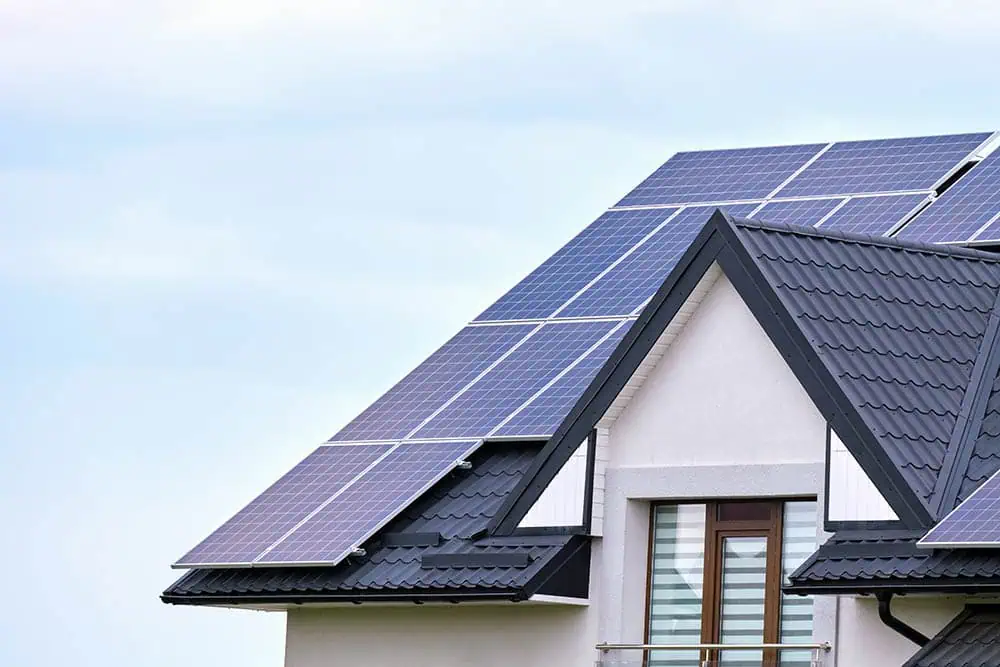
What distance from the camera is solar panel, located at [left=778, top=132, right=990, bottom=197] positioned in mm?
32062

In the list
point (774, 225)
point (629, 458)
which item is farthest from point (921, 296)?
point (629, 458)

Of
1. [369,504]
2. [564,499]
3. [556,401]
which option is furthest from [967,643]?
[369,504]

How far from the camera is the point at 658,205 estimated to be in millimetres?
34281

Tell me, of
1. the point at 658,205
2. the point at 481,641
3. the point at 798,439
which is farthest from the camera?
the point at 658,205

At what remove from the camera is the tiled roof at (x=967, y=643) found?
76.3ft

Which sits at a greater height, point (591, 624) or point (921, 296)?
point (921, 296)

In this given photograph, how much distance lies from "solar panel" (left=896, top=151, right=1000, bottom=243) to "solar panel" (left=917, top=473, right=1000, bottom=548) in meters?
6.16

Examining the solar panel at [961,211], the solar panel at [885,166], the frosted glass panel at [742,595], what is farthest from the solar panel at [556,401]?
the solar panel at [885,166]

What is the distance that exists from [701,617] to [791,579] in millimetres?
2490

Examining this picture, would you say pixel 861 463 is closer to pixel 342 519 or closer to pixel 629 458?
pixel 629 458

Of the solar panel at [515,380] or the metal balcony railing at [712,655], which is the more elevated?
the solar panel at [515,380]

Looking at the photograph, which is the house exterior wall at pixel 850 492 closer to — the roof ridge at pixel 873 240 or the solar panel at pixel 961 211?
the roof ridge at pixel 873 240

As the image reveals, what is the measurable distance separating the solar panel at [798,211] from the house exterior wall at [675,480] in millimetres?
4796

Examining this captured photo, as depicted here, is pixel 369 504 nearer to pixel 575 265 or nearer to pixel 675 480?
pixel 675 480
